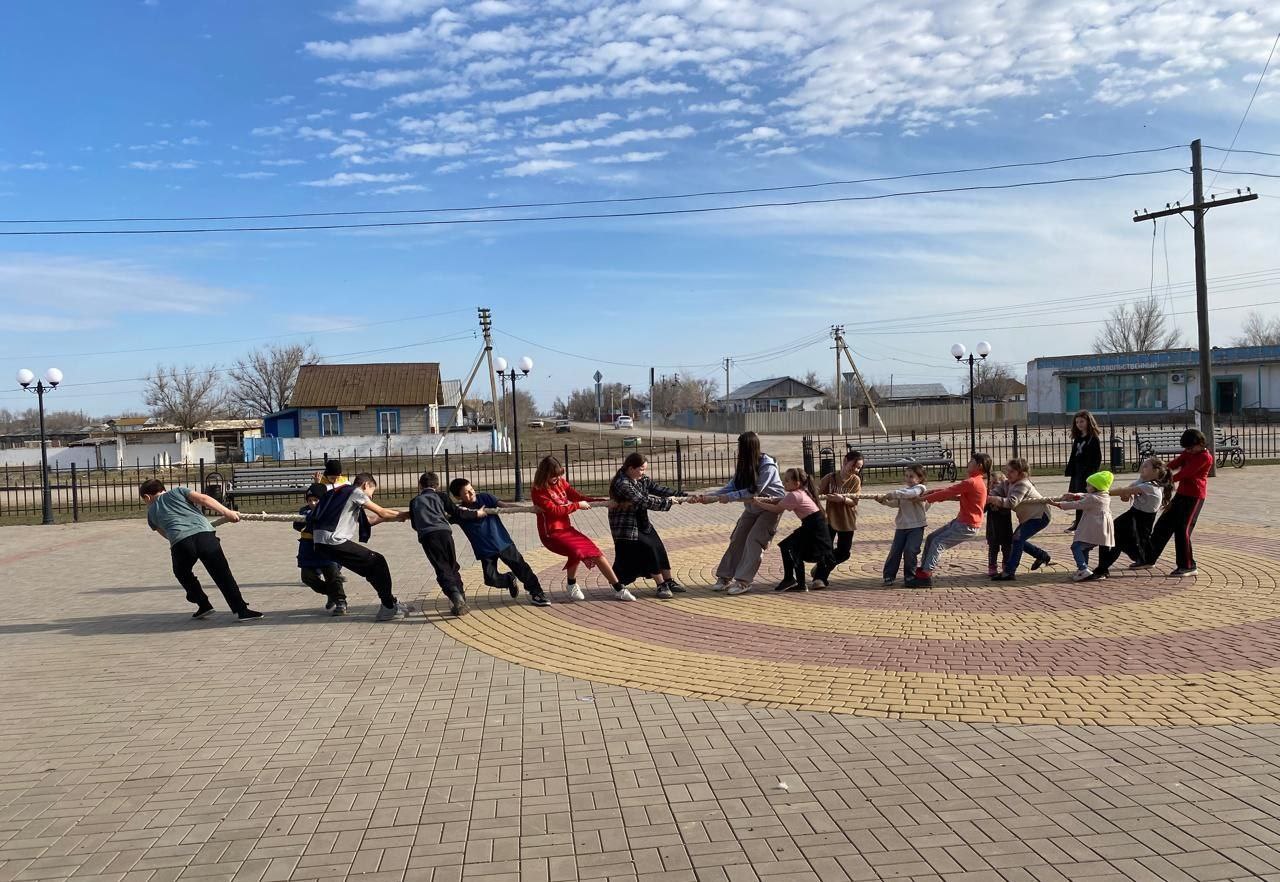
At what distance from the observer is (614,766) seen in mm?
4656

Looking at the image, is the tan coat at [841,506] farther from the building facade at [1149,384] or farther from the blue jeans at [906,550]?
the building facade at [1149,384]

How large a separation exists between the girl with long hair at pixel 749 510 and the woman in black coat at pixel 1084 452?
3819 mm

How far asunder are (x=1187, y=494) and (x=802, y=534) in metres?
3.64

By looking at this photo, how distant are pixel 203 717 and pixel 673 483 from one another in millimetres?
18316

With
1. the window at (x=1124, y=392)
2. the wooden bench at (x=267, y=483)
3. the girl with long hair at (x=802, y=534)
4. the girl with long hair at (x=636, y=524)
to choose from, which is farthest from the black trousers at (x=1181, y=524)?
the window at (x=1124, y=392)

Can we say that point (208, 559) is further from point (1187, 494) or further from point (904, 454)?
point (904, 454)

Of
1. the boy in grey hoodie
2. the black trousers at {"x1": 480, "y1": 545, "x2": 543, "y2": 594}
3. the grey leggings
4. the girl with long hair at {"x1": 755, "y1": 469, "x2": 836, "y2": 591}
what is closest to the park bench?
the girl with long hair at {"x1": 755, "y1": 469, "x2": 836, "y2": 591}

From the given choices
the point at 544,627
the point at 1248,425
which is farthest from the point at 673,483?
the point at 1248,425

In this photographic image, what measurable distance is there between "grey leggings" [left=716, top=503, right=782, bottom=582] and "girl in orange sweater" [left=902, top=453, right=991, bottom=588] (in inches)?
57.7

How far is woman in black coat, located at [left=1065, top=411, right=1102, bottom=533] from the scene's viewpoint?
10.3m

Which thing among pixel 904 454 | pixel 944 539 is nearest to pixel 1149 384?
pixel 904 454

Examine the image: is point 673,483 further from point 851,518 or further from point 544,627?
point 544,627

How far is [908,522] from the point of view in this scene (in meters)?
8.95

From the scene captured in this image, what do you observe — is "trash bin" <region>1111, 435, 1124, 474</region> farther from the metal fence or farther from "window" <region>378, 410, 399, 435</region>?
"window" <region>378, 410, 399, 435</region>
